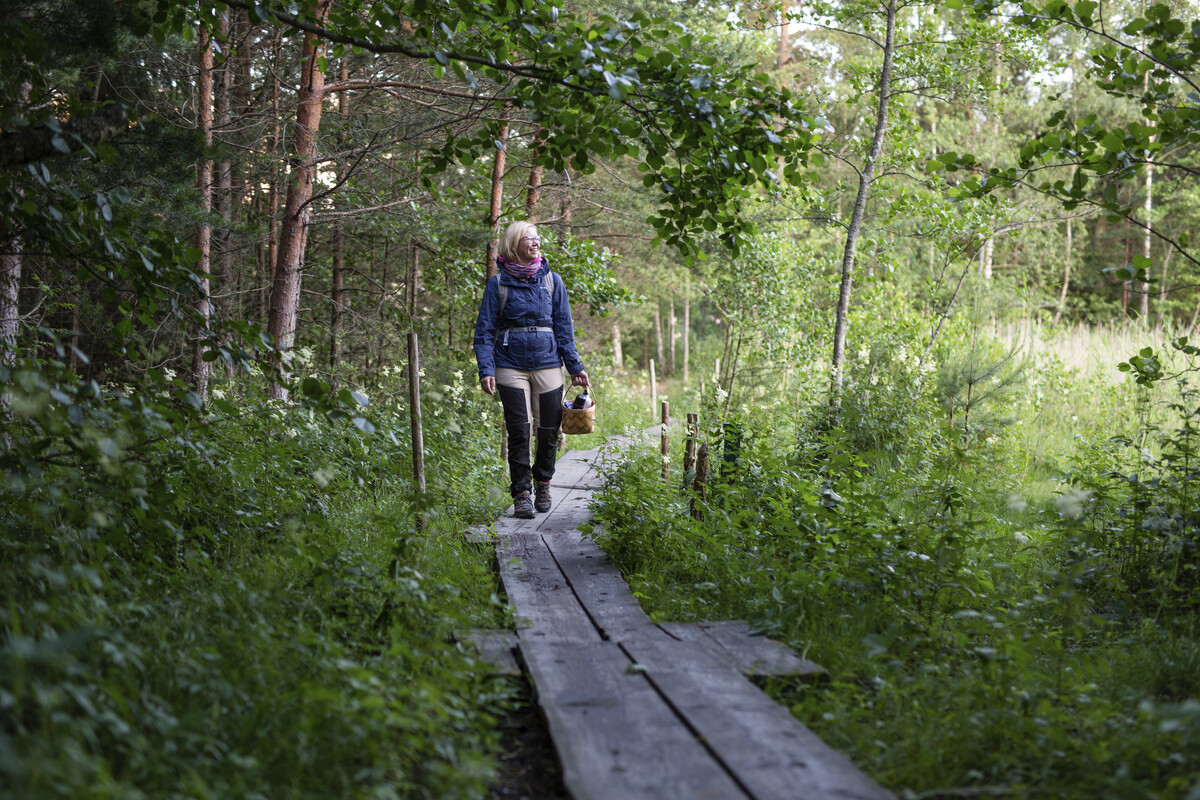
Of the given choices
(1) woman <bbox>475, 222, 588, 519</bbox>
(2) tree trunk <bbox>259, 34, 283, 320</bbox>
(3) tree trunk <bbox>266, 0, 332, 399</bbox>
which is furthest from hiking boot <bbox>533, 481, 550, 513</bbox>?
(2) tree trunk <bbox>259, 34, 283, 320</bbox>

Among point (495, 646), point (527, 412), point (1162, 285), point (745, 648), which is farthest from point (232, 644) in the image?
point (1162, 285)

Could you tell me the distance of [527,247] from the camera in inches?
253

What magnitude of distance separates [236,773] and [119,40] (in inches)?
260

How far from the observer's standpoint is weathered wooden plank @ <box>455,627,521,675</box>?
3498 mm

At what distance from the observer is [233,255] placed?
13852mm

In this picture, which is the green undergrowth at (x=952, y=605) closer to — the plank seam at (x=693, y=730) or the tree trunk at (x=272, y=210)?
the plank seam at (x=693, y=730)

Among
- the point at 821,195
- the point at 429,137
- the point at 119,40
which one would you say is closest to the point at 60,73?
the point at 119,40

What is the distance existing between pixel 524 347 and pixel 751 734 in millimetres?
4248

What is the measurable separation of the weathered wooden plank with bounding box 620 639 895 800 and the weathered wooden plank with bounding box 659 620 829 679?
0.12 metres

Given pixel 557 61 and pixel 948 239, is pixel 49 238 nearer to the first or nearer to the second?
pixel 557 61

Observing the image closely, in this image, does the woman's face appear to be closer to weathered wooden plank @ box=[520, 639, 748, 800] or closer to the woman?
the woman

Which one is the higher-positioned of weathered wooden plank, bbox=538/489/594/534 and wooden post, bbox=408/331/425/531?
wooden post, bbox=408/331/425/531

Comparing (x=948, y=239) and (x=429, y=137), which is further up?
(x=429, y=137)

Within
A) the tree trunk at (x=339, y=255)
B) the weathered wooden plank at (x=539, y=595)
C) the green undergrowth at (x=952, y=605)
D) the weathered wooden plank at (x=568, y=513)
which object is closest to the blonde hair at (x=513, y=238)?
the green undergrowth at (x=952, y=605)
